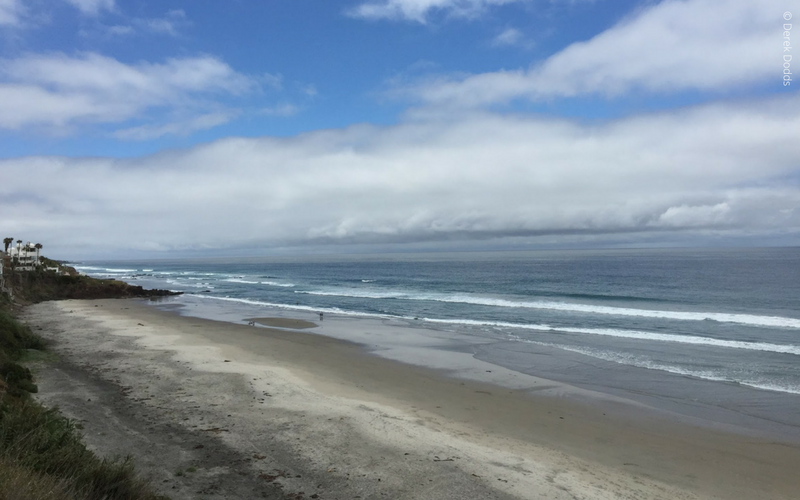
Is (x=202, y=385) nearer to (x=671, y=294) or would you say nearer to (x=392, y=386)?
(x=392, y=386)

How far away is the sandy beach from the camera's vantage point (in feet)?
24.3

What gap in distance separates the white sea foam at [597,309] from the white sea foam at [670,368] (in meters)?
12.5

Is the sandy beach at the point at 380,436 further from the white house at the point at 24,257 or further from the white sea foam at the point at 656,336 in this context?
the white house at the point at 24,257

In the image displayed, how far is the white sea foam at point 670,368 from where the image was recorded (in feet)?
48.0

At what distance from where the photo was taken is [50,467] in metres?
5.47

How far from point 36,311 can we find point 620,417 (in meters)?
33.2

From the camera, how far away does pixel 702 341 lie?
73.1 ft

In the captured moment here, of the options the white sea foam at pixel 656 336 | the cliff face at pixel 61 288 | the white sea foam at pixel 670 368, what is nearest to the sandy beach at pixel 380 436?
the white sea foam at pixel 670 368

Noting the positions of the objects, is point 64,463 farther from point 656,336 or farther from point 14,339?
point 656,336

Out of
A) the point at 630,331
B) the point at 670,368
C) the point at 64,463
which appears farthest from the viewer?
the point at 630,331

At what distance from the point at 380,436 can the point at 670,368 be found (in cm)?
1274

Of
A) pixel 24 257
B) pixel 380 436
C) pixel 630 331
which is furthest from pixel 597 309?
pixel 24 257

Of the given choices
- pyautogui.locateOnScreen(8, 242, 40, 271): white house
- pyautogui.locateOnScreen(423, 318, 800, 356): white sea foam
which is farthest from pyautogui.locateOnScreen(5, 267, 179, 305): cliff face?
pyautogui.locateOnScreen(423, 318, 800, 356): white sea foam

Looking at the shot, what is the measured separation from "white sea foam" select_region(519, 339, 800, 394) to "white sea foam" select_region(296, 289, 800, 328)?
41.1 ft
